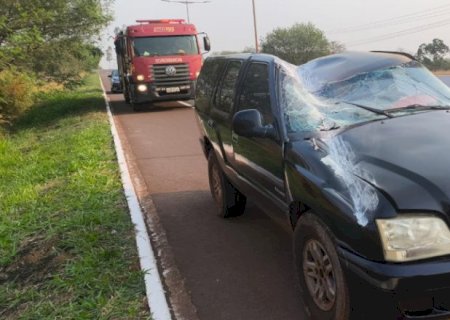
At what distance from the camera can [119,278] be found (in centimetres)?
439

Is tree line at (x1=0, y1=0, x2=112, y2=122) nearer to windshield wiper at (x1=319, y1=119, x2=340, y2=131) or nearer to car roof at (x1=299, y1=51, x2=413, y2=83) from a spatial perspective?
car roof at (x1=299, y1=51, x2=413, y2=83)

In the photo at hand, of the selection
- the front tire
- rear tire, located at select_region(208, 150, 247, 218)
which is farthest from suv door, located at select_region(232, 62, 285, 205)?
rear tire, located at select_region(208, 150, 247, 218)

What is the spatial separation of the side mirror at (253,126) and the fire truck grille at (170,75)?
14102 millimetres

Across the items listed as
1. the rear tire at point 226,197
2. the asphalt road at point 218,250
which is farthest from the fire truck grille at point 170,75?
the rear tire at point 226,197

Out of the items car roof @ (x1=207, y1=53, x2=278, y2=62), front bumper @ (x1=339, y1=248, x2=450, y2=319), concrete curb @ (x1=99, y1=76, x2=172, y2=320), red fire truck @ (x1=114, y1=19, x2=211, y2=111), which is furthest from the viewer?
red fire truck @ (x1=114, y1=19, x2=211, y2=111)

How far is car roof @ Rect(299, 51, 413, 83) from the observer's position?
441 centimetres

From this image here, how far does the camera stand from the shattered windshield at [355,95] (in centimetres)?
382

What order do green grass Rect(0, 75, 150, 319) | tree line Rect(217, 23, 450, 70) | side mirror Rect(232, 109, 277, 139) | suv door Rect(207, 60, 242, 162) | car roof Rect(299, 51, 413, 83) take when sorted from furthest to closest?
tree line Rect(217, 23, 450, 70)
suv door Rect(207, 60, 242, 162)
car roof Rect(299, 51, 413, 83)
green grass Rect(0, 75, 150, 319)
side mirror Rect(232, 109, 277, 139)

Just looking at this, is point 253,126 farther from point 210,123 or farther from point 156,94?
point 156,94

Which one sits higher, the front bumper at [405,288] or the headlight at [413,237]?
the headlight at [413,237]

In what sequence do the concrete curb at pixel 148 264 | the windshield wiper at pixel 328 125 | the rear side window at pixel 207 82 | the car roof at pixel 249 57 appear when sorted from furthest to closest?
the rear side window at pixel 207 82 < the car roof at pixel 249 57 < the concrete curb at pixel 148 264 < the windshield wiper at pixel 328 125

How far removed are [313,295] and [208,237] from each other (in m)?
2.12

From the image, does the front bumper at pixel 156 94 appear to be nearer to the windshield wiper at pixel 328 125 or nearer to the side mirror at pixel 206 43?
the side mirror at pixel 206 43

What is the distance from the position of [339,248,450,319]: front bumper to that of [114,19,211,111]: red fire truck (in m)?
15.1
